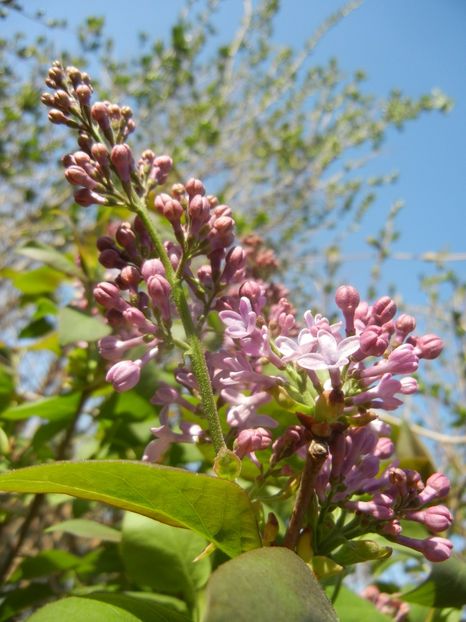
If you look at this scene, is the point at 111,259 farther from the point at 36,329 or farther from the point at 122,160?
the point at 36,329

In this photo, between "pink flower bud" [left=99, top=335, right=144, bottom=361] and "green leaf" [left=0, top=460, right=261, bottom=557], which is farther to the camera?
"pink flower bud" [left=99, top=335, right=144, bottom=361]

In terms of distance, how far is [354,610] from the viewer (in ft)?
4.46

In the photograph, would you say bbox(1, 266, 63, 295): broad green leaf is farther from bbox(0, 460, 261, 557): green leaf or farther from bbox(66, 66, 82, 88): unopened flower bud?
bbox(0, 460, 261, 557): green leaf

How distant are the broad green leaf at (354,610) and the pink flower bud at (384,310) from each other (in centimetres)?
70

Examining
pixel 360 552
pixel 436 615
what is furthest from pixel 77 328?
pixel 436 615

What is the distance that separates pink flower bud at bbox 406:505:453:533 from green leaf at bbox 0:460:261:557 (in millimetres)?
313

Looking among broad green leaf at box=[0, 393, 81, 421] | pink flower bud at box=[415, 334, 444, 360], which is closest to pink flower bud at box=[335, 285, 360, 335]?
pink flower bud at box=[415, 334, 444, 360]

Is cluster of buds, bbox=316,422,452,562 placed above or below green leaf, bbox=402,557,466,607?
above

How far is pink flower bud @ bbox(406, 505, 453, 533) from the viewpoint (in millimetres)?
1008

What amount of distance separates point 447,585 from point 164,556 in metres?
0.57

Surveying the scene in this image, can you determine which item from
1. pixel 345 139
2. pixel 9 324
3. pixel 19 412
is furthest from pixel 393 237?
pixel 19 412

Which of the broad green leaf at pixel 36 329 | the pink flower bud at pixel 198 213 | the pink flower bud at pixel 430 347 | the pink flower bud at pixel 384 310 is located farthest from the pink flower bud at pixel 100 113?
the broad green leaf at pixel 36 329

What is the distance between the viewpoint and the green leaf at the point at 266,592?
58 cm

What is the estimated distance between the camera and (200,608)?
1257 mm
